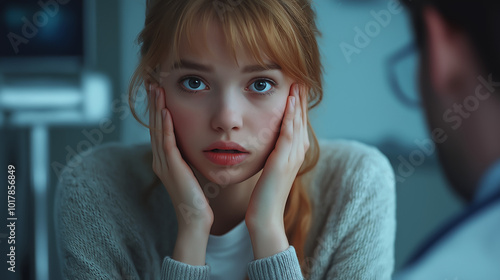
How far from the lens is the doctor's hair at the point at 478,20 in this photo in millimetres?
933

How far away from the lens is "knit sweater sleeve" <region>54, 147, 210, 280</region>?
0.55 meters

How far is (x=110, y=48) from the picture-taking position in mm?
914

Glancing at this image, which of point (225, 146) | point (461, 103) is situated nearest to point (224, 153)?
point (225, 146)

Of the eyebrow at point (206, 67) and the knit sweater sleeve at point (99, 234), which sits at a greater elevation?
the eyebrow at point (206, 67)

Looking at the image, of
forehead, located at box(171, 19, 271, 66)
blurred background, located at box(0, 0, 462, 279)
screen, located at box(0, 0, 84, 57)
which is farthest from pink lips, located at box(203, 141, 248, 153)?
screen, located at box(0, 0, 84, 57)

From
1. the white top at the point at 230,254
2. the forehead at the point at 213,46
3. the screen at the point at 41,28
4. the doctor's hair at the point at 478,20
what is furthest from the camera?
the doctor's hair at the point at 478,20

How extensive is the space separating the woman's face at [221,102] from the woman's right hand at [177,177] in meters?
0.01

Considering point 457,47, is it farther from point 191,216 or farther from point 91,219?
point 91,219

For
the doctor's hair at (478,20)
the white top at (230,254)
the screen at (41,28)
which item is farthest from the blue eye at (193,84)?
the doctor's hair at (478,20)

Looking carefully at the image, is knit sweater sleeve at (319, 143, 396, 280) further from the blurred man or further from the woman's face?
the blurred man

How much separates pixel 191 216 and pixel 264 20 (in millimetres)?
276

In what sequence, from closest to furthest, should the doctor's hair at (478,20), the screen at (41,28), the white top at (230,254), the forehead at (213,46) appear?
the forehead at (213,46)
the white top at (230,254)
the screen at (41,28)
the doctor's hair at (478,20)

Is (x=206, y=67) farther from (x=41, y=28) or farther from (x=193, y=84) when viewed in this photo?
(x=41, y=28)

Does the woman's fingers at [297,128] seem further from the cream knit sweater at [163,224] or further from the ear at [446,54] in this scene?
the ear at [446,54]
